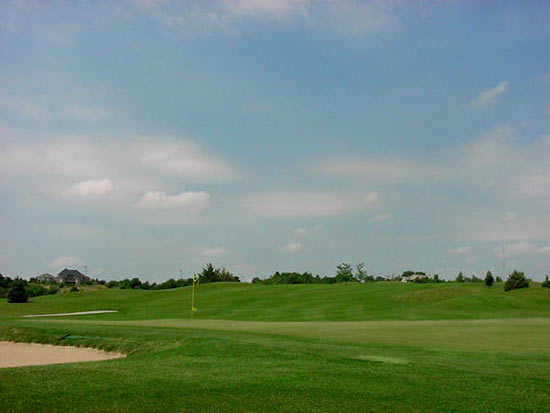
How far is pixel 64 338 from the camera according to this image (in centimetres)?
2288

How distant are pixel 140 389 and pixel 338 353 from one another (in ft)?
Answer: 23.4

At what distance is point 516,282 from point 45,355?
2161 inches

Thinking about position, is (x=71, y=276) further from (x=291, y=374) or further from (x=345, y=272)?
(x=291, y=374)

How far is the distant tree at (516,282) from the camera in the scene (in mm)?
61031

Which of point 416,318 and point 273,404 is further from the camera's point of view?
point 416,318

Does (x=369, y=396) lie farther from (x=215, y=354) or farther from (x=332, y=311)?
(x=332, y=311)

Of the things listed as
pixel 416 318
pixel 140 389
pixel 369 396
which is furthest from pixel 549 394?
pixel 416 318

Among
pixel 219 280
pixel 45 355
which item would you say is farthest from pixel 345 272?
pixel 45 355

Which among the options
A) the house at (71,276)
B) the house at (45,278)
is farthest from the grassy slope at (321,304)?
the house at (71,276)

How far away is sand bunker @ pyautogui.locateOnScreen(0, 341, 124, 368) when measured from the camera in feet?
59.5

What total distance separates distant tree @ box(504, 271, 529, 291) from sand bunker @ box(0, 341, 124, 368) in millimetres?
52948

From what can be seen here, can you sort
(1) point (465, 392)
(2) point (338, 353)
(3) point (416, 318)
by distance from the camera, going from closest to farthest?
1. (1) point (465, 392)
2. (2) point (338, 353)
3. (3) point (416, 318)

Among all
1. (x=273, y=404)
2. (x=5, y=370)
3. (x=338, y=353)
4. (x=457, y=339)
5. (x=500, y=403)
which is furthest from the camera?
(x=457, y=339)

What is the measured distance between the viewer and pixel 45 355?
19.7 meters
